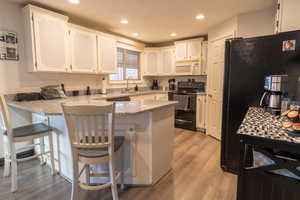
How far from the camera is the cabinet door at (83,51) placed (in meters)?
3.02

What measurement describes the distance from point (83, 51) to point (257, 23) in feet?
10.5

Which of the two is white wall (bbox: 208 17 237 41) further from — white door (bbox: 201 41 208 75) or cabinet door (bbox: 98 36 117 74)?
cabinet door (bbox: 98 36 117 74)

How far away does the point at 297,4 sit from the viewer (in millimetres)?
1920

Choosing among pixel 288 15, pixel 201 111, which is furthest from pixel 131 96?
pixel 288 15

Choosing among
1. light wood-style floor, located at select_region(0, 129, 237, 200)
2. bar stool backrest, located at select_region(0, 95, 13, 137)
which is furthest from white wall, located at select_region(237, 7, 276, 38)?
bar stool backrest, located at select_region(0, 95, 13, 137)

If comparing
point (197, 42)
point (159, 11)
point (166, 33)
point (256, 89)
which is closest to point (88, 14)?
point (159, 11)

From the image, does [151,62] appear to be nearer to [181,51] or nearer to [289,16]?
[181,51]

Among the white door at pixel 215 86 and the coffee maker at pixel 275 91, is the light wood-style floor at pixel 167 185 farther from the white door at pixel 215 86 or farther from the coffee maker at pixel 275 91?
the white door at pixel 215 86

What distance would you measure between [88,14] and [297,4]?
3.04 m

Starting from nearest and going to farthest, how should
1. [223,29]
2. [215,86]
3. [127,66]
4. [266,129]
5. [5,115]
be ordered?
[266,129] < [5,115] < [223,29] < [215,86] < [127,66]

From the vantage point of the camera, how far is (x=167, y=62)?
198 inches

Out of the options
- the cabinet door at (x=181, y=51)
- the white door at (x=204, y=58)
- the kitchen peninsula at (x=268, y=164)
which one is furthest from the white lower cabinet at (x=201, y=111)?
the kitchen peninsula at (x=268, y=164)

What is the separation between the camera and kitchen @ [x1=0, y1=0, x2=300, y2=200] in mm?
1851

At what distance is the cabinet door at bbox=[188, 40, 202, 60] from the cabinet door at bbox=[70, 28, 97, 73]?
243 cm
